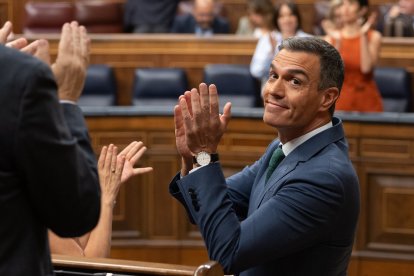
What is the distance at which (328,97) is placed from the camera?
1.94 meters

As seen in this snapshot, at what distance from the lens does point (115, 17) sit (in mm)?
7102

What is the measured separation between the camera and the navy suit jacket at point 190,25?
638 centimetres

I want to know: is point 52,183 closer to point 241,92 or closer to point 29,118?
point 29,118

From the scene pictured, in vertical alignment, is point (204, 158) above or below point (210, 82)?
above

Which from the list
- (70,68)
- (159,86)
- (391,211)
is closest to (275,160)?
(70,68)

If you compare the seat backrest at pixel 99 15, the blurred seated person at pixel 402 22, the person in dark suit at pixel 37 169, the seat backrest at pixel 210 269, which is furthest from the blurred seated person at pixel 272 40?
the person in dark suit at pixel 37 169

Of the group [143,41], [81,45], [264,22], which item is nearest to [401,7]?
A: [264,22]

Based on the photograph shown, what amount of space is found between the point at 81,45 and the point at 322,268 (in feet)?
2.27

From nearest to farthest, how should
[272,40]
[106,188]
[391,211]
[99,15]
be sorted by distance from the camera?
[106,188] < [391,211] < [272,40] < [99,15]

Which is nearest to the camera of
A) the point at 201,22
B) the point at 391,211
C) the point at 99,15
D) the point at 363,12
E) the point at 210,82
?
the point at 391,211

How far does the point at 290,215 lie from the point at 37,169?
638 mm

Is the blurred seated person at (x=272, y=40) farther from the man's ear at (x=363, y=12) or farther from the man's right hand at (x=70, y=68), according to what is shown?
the man's right hand at (x=70, y=68)

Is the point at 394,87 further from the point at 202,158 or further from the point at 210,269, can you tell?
the point at 210,269

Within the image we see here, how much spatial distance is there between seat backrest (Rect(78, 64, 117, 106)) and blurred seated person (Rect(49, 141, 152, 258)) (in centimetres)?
324
